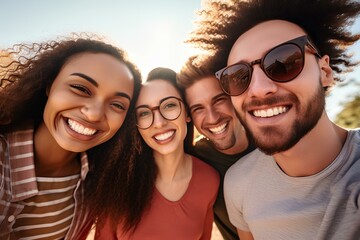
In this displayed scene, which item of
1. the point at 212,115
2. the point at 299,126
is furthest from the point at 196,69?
the point at 299,126

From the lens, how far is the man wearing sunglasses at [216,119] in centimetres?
304

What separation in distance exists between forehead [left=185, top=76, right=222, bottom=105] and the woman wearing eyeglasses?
21 cm

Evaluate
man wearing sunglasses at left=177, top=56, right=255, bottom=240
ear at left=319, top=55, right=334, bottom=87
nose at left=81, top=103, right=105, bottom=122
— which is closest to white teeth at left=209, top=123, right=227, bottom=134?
man wearing sunglasses at left=177, top=56, right=255, bottom=240

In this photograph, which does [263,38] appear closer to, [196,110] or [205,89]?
[205,89]

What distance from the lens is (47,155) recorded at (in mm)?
2523

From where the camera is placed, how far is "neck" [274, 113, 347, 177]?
1.91 meters

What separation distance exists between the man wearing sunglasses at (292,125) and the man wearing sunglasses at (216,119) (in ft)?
2.05

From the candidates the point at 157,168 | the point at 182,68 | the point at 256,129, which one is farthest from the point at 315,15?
the point at 157,168

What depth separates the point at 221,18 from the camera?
2.65 metres

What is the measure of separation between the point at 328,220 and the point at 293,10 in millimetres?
→ 1865

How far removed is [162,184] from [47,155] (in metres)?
1.35

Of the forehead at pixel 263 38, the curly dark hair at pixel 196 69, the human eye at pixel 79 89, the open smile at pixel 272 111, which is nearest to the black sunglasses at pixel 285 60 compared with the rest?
the forehead at pixel 263 38

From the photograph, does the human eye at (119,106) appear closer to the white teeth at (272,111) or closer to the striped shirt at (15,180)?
the striped shirt at (15,180)

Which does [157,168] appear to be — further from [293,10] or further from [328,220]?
[293,10]
